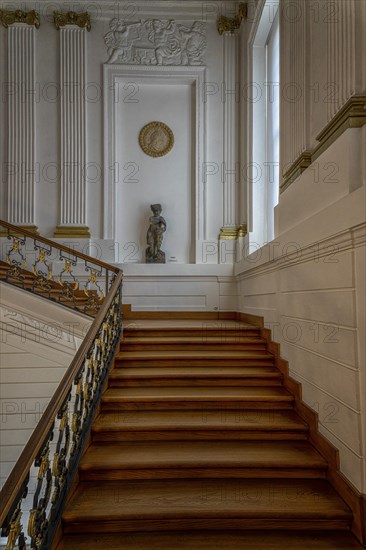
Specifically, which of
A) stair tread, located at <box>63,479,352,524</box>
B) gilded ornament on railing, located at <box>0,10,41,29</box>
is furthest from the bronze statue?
stair tread, located at <box>63,479,352,524</box>

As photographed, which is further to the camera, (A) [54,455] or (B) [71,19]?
(B) [71,19]

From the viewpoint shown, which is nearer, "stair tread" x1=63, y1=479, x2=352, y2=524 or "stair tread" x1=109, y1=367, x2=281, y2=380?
"stair tread" x1=63, y1=479, x2=352, y2=524

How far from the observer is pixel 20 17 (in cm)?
883

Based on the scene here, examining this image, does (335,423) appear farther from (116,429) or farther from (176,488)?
(116,429)

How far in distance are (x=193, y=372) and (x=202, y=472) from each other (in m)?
1.56

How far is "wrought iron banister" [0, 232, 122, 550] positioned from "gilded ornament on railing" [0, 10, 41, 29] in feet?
21.5

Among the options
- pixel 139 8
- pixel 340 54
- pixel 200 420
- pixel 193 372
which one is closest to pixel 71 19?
pixel 139 8

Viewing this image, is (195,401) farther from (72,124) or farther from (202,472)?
(72,124)

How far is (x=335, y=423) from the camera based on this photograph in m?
3.39

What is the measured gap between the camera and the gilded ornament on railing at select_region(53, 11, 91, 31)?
A: 347 inches

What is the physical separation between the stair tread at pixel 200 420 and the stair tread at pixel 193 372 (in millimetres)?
561

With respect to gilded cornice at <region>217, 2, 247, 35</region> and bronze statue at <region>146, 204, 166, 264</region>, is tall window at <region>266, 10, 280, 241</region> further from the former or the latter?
bronze statue at <region>146, 204, 166, 264</region>

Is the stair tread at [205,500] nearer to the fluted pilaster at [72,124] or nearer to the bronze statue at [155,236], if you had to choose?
the bronze statue at [155,236]

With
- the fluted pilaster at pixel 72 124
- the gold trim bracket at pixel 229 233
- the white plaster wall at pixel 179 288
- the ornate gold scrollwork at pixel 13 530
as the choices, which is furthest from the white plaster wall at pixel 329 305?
the fluted pilaster at pixel 72 124
